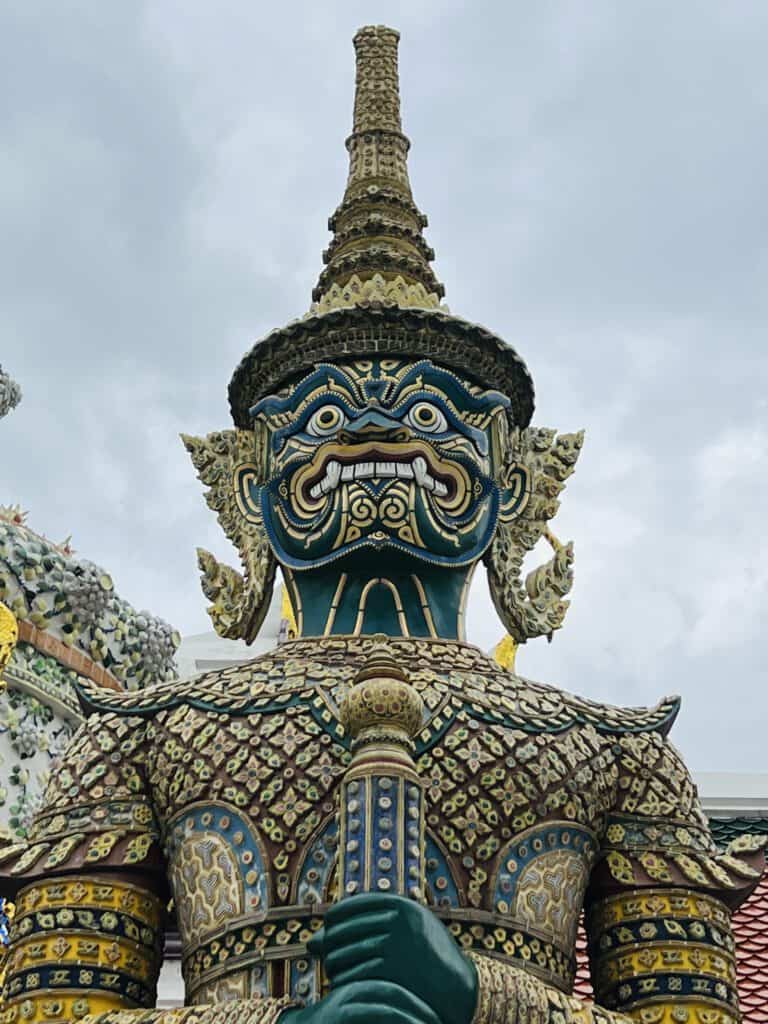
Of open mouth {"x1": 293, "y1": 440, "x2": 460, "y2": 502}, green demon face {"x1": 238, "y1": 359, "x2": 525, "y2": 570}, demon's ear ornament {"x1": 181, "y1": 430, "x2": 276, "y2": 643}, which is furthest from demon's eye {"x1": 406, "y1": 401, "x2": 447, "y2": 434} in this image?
demon's ear ornament {"x1": 181, "y1": 430, "x2": 276, "y2": 643}

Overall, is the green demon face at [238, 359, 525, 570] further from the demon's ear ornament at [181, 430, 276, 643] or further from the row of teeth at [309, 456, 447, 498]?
the demon's ear ornament at [181, 430, 276, 643]

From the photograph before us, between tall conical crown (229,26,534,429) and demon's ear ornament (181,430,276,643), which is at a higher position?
tall conical crown (229,26,534,429)

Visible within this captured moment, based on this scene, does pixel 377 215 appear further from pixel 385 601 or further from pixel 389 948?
pixel 389 948

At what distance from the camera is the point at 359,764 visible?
3.86m

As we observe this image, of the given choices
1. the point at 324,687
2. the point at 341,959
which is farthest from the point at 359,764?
the point at 324,687

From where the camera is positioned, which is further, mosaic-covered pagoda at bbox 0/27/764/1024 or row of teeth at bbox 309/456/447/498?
row of teeth at bbox 309/456/447/498

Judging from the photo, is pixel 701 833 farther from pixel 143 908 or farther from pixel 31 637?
pixel 31 637

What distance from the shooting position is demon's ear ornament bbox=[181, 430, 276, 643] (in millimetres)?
5703

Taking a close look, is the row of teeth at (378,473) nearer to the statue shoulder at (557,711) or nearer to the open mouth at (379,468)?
the open mouth at (379,468)

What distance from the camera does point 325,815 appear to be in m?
4.45

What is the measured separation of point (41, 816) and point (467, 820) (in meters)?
1.36

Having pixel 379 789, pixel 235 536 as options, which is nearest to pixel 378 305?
pixel 235 536

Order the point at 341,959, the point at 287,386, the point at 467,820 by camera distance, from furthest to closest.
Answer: the point at 287,386, the point at 467,820, the point at 341,959

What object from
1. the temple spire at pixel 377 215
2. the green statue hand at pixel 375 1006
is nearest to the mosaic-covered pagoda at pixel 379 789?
the green statue hand at pixel 375 1006
